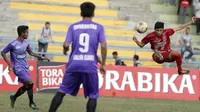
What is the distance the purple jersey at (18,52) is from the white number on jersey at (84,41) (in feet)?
14.5

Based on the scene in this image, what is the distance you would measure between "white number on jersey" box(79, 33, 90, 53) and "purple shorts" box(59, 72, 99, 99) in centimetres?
41

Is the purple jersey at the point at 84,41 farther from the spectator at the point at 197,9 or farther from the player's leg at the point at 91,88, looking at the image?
the spectator at the point at 197,9

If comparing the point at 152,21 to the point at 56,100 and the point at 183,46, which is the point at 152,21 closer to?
the point at 183,46

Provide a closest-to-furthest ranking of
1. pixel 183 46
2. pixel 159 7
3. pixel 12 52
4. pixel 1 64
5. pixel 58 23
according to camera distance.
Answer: pixel 12 52 → pixel 1 64 → pixel 183 46 → pixel 58 23 → pixel 159 7

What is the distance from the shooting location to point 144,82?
2023cm

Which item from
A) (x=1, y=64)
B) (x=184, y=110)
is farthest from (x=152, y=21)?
(x=184, y=110)

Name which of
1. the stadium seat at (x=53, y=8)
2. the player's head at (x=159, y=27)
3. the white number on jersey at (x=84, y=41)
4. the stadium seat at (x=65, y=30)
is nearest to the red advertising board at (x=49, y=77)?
the stadium seat at (x=65, y=30)

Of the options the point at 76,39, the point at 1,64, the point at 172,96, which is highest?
the point at 76,39

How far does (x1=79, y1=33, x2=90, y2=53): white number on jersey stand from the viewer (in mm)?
9211

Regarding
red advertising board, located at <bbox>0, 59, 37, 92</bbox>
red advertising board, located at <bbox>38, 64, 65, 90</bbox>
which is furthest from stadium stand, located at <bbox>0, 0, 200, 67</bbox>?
red advertising board, located at <bbox>0, 59, 37, 92</bbox>

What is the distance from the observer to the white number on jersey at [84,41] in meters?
9.21

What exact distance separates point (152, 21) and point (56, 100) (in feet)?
62.8

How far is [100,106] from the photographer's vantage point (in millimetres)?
15055

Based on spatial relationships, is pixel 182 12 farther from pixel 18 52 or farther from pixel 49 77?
pixel 18 52
